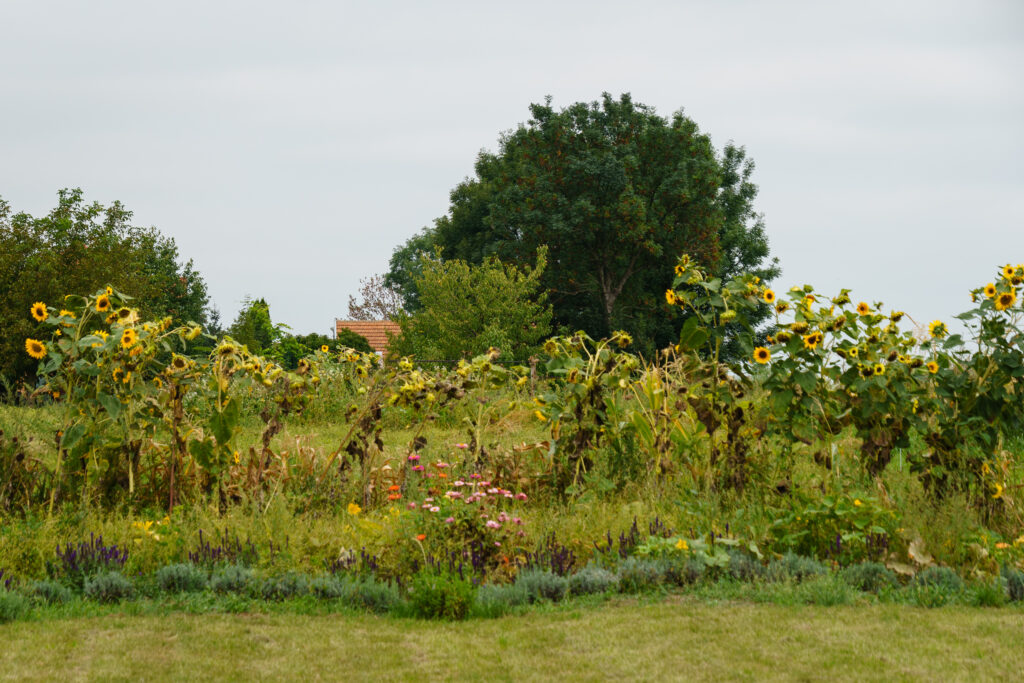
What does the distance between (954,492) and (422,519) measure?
3.26 metres

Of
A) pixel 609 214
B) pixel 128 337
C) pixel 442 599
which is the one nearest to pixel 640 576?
pixel 442 599

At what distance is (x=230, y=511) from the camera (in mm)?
5207

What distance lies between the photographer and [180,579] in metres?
4.37

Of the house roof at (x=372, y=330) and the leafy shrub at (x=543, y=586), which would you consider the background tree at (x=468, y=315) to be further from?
the leafy shrub at (x=543, y=586)

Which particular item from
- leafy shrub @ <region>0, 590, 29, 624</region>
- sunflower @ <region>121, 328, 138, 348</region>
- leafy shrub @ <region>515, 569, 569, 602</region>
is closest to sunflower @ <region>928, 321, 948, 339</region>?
leafy shrub @ <region>515, 569, 569, 602</region>

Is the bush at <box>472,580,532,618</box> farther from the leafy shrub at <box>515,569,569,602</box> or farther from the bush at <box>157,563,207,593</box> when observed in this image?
the bush at <box>157,563,207,593</box>

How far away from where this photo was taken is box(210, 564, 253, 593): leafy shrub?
14.2 feet

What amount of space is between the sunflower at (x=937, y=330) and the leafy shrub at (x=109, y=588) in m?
5.08

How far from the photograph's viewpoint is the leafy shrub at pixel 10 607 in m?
4.08

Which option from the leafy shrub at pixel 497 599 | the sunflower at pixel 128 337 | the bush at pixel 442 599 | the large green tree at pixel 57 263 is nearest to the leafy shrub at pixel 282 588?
the bush at pixel 442 599

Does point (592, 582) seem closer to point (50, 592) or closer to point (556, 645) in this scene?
point (556, 645)

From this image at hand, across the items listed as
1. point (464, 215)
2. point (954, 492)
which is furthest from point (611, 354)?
point (464, 215)

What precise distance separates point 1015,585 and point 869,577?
687mm

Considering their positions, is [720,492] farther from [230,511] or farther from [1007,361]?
[230,511]
